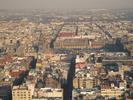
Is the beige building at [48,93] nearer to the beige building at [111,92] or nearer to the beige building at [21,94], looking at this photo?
the beige building at [21,94]

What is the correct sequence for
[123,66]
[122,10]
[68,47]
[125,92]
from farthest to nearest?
[122,10] < [68,47] < [123,66] < [125,92]

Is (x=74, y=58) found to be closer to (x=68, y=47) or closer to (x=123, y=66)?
(x=123, y=66)

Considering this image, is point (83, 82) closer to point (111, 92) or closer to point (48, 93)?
point (111, 92)

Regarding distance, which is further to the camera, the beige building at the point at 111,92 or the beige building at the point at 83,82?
the beige building at the point at 83,82

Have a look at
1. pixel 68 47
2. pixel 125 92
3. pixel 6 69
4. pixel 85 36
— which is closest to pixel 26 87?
pixel 125 92

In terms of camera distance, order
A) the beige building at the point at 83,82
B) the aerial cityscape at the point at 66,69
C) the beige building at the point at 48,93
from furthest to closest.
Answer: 1. the beige building at the point at 83,82
2. the aerial cityscape at the point at 66,69
3. the beige building at the point at 48,93

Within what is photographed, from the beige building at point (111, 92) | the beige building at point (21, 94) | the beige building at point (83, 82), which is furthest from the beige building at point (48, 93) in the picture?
the beige building at point (111, 92)

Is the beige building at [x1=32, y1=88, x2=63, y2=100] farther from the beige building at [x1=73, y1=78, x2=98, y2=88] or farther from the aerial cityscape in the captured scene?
the beige building at [x1=73, y1=78, x2=98, y2=88]

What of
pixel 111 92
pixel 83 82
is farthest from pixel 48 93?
pixel 111 92

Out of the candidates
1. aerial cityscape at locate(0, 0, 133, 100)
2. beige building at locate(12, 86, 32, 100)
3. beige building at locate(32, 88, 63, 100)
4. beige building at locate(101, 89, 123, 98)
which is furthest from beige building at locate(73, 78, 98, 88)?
beige building at locate(12, 86, 32, 100)

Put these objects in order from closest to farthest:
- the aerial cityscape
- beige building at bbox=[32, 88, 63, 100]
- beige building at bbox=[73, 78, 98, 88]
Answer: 1. beige building at bbox=[32, 88, 63, 100]
2. the aerial cityscape
3. beige building at bbox=[73, 78, 98, 88]

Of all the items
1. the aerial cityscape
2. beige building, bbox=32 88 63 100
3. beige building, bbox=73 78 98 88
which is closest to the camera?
beige building, bbox=32 88 63 100
